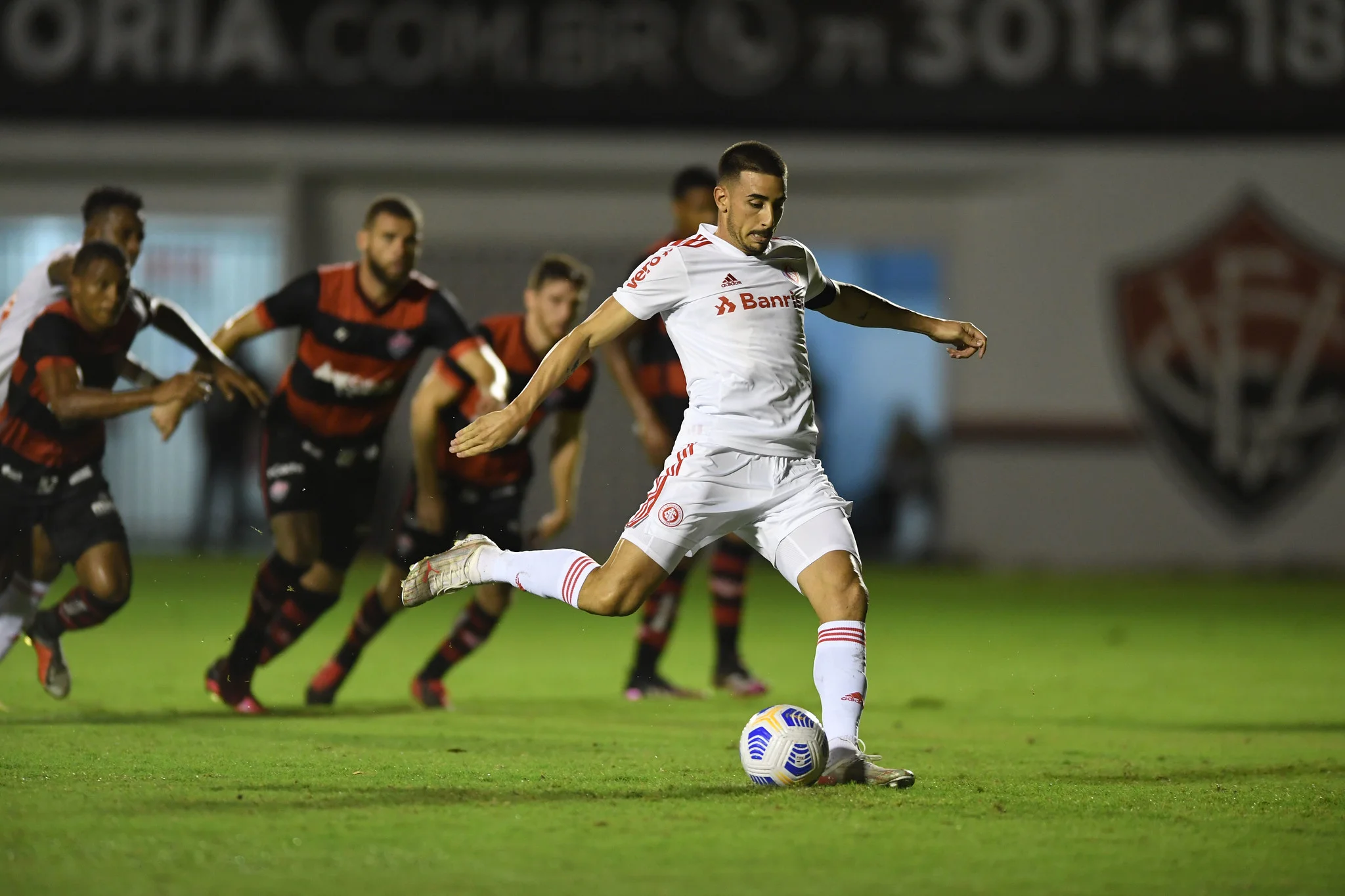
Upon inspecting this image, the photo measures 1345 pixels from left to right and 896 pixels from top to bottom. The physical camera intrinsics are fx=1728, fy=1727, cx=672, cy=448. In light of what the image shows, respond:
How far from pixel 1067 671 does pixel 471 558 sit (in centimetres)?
451

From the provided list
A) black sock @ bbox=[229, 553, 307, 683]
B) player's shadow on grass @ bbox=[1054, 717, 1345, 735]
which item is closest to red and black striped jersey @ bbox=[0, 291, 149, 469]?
black sock @ bbox=[229, 553, 307, 683]

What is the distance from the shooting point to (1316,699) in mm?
8109

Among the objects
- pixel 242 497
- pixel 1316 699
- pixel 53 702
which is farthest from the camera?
pixel 242 497

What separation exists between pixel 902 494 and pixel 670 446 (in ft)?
33.3

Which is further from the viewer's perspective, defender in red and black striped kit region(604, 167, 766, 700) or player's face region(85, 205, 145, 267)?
defender in red and black striped kit region(604, 167, 766, 700)

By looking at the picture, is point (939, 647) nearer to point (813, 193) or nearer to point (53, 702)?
point (53, 702)

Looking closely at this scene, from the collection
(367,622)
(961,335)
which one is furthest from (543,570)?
(367,622)

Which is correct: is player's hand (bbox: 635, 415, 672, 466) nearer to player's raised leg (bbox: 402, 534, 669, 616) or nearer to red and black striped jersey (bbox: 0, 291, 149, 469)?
player's raised leg (bbox: 402, 534, 669, 616)

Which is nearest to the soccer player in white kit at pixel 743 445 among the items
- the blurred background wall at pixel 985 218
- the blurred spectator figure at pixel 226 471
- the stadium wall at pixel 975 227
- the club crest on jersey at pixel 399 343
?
the club crest on jersey at pixel 399 343

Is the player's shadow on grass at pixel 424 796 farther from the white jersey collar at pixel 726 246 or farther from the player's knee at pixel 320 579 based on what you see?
the player's knee at pixel 320 579

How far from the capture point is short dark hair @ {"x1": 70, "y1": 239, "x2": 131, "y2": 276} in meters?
6.62

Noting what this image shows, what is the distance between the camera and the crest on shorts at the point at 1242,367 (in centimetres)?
1662

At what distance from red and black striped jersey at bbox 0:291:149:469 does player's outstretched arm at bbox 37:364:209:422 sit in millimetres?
57

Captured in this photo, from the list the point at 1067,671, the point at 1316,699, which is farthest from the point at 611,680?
the point at 1316,699
